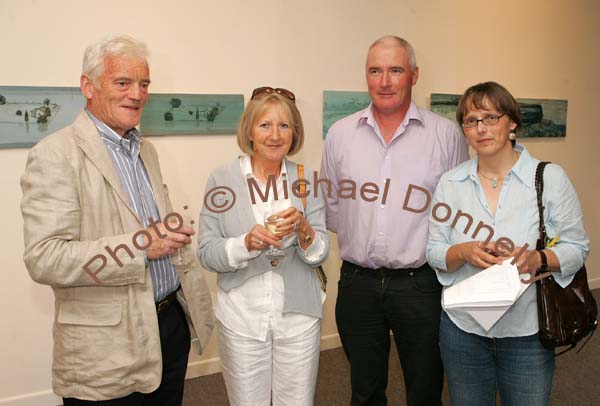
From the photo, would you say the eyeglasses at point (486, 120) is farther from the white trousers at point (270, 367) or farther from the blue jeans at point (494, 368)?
the white trousers at point (270, 367)

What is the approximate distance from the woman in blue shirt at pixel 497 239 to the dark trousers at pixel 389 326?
0.66ft

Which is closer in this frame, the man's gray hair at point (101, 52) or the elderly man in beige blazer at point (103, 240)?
the elderly man in beige blazer at point (103, 240)

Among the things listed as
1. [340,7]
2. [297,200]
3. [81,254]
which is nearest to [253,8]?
[340,7]

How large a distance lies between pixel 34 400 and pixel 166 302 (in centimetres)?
196

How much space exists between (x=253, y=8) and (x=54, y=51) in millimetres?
1292

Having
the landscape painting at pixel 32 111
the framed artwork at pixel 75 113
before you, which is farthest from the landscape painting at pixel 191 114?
the landscape painting at pixel 32 111

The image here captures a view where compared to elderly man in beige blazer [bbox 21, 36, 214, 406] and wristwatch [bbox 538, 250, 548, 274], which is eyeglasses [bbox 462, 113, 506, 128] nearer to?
wristwatch [bbox 538, 250, 548, 274]

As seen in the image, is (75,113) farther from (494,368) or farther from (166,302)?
(494,368)

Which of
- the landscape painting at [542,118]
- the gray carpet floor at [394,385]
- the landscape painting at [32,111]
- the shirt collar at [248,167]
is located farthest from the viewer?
the landscape painting at [542,118]

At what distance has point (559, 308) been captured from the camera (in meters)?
1.75

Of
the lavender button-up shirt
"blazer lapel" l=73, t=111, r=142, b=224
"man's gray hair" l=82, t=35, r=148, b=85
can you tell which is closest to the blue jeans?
the lavender button-up shirt

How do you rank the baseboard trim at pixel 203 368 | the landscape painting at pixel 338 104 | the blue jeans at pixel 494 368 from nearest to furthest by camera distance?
the blue jeans at pixel 494 368
the baseboard trim at pixel 203 368
the landscape painting at pixel 338 104

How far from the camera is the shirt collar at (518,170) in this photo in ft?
5.88

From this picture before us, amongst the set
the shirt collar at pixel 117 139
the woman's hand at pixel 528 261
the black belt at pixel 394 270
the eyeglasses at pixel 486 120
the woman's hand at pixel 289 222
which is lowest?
the black belt at pixel 394 270
